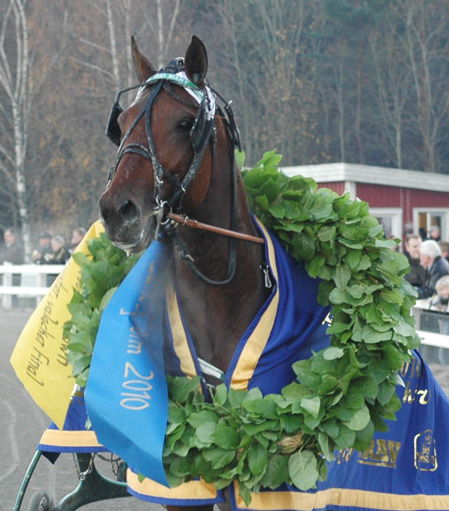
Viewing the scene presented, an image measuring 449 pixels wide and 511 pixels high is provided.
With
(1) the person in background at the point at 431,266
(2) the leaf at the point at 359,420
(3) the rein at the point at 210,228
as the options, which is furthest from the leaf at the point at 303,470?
(1) the person in background at the point at 431,266

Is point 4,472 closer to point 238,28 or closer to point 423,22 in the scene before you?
point 238,28

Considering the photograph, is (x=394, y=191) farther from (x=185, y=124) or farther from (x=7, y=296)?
(x=185, y=124)

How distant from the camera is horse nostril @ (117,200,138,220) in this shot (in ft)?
9.62

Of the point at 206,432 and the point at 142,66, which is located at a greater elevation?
the point at 142,66

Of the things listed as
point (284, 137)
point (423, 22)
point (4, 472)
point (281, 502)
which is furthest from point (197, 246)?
point (423, 22)

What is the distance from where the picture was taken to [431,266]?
29.3 feet

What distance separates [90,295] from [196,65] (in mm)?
1107

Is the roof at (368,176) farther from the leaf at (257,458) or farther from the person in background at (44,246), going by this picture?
the leaf at (257,458)

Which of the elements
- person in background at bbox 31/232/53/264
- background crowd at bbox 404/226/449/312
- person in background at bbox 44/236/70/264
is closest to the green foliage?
background crowd at bbox 404/226/449/312

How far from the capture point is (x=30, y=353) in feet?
14.1

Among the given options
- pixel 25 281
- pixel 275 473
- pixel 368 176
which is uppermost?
pixel 368 176

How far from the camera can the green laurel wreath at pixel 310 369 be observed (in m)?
3.15

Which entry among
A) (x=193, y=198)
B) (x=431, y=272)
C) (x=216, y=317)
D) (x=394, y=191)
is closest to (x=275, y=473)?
(x=216, y=317)

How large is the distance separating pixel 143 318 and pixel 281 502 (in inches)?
33.2
